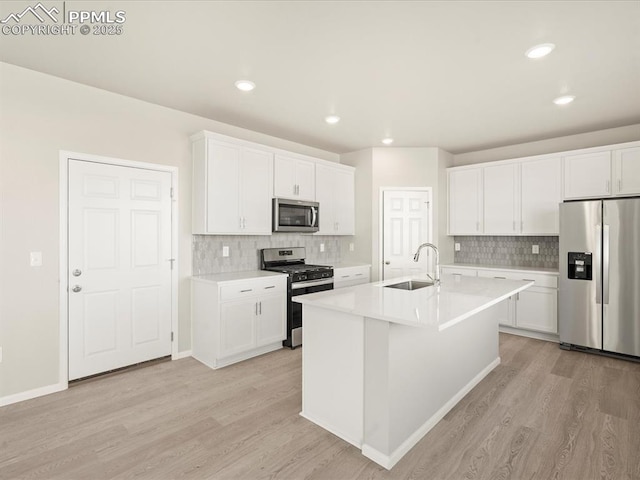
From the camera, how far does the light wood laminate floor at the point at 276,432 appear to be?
78.5 inches

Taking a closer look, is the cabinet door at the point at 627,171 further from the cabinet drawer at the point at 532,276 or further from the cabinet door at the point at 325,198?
the cabinet door at the point at 325,198

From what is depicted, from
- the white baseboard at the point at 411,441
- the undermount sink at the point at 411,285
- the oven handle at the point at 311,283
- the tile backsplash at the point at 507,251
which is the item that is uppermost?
the tile backsplash at the point at 507,251

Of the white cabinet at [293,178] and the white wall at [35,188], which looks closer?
the white wall at [35,188]

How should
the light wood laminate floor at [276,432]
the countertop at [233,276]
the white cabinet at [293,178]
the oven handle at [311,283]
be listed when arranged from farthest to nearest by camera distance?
the white cabinet at [293,178]
the oven handle at [311,283]
the countertop at [233,276]
the light wood laminate floor at [276,432]

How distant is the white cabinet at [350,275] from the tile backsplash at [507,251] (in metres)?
1.63

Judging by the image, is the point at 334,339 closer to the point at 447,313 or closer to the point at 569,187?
the point at 447,313

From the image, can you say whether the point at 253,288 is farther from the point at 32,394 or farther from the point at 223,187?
the point at 32,394

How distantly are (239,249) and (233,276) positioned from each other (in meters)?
0.52

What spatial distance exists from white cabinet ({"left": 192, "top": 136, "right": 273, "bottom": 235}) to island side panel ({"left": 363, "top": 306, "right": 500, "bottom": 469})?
230 centimetres

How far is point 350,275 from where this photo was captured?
4930mm

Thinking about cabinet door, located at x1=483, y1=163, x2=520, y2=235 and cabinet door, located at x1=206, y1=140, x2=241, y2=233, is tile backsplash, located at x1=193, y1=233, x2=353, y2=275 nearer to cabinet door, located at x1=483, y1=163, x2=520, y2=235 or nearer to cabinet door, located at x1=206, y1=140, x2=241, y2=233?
cabinet door, located at x1=206, y1=140, x2=241, y2=233

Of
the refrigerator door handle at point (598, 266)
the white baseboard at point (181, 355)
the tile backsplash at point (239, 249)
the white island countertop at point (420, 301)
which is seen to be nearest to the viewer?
the white island countertop at point (420, 301)

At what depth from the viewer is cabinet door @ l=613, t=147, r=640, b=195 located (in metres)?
3.95

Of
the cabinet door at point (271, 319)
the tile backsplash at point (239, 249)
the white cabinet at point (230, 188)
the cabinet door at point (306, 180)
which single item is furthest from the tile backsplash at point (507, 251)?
the white cabinet at point (230, 188)
